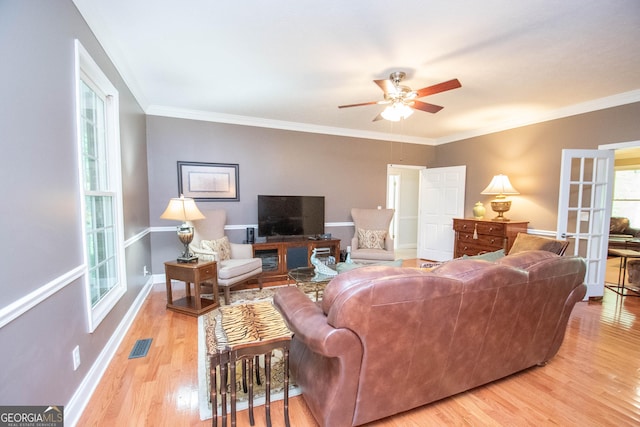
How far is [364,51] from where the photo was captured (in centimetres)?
232

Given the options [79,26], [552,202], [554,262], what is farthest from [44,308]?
[552,202]

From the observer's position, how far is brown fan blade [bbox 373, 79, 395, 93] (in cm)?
231

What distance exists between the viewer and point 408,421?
155cm

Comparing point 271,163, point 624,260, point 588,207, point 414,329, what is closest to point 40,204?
point 414,329

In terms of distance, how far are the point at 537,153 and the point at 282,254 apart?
13.7 ft

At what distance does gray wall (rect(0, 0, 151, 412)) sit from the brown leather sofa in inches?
44.5

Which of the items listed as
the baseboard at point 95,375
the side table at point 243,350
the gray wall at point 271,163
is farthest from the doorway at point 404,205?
the baseboard at point 95,375

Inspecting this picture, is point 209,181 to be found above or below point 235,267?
above

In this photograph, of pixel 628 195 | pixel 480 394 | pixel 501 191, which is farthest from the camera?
pixel 628 195

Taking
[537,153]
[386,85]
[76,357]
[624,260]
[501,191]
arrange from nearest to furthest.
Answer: [76,357] < [386,85] < [624,260] < [537,153] < [501,191]

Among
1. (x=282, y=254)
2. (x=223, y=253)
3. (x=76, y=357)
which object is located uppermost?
(x=223, y=253)

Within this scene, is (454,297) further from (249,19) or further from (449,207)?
(449,207)

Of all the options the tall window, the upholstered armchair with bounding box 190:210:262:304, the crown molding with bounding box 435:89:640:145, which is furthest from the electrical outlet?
the tall window

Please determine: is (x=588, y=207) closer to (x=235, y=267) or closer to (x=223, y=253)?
(x=235, y=267)
